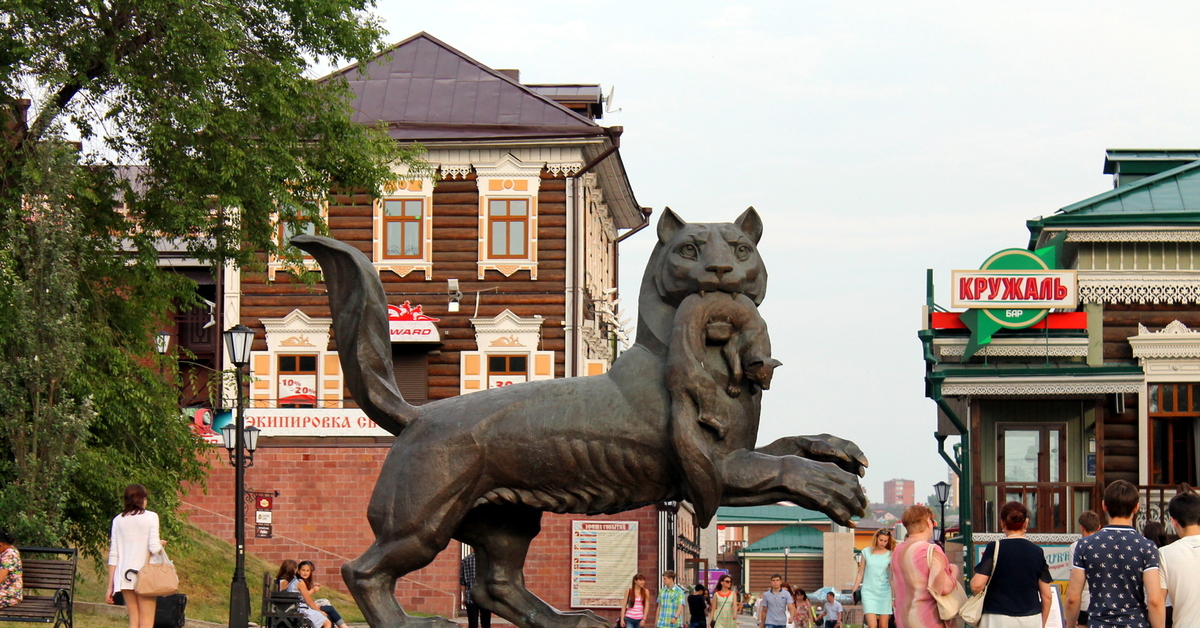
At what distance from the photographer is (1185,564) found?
7.38 metres

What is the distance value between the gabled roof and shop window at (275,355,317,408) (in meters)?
5.23

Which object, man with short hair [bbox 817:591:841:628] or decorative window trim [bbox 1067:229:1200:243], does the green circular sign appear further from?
man with short hair [bbox 817:591:841:628]

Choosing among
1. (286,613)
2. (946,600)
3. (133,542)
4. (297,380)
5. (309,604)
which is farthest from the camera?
(297,380)

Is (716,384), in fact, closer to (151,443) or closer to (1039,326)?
(151,443)

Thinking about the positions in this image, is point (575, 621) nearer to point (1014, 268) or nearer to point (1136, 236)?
point (1014, 268)

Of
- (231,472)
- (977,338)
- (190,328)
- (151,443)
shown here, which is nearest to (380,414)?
(151,443)

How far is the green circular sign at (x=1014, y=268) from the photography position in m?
24.7

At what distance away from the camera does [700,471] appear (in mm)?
6582

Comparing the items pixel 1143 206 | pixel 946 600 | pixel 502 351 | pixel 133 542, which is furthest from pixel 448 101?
pixel 946 600

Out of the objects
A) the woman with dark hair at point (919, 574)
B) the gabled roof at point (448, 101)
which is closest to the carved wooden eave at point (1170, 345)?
the gabled roof at point (448, 101)

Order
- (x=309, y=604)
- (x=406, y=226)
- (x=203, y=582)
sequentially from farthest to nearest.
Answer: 1. (x=406, y=226)
2. (x=203, y=582)
3. (x=309, y=604)

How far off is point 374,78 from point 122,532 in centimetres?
2492

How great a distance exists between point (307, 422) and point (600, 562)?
6.57m

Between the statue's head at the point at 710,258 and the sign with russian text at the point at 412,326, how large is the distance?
25.0 m
